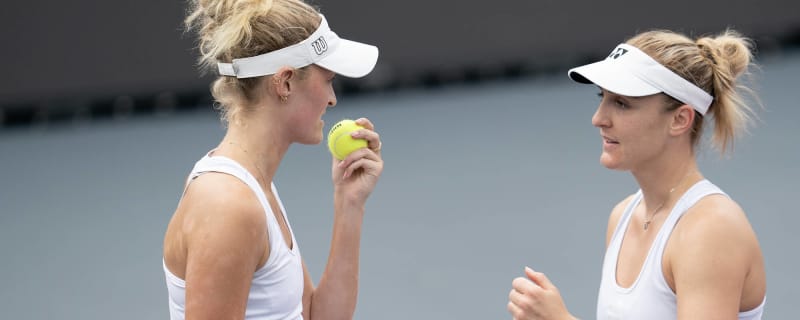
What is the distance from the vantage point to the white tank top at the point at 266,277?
2.13 m

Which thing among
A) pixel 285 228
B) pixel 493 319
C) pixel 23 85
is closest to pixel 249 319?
pixel 285 228

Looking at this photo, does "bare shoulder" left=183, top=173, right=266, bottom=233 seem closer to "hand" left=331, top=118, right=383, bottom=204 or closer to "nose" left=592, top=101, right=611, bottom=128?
"hand" left=331, top=118, right=383, bottom=204

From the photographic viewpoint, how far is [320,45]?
2.28 meters

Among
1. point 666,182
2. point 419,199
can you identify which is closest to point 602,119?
point 666,182

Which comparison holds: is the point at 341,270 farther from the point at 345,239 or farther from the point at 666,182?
the point at 666,182

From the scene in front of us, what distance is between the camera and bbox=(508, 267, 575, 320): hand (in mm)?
2285

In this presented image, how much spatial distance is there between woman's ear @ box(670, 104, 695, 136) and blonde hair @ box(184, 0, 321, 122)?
82 centimetres

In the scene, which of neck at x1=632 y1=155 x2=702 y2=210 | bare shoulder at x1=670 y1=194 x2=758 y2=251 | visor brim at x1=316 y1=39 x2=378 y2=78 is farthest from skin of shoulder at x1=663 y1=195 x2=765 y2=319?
visor brim at x1=316 y1=39 x2=378 y2=78

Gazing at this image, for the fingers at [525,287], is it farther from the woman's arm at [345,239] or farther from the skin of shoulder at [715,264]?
the woman's arm at [345,239]

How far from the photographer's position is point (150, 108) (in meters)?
8.83

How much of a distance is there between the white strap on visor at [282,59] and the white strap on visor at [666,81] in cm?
68

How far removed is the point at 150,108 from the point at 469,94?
264 cm

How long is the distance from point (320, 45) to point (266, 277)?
1.67 ft

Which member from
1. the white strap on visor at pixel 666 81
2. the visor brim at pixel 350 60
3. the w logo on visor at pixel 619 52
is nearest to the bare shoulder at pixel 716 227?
the white strap on visor at pixel 666 81
